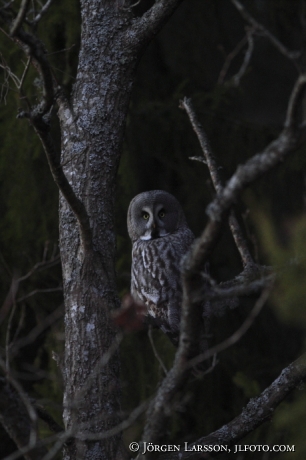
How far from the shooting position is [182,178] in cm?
538

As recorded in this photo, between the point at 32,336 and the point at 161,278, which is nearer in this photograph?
the point at 32,336

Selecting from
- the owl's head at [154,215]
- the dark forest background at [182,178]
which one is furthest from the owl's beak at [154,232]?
the dark forest background at [182,178]

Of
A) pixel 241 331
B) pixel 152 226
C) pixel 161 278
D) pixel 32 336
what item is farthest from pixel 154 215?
pixel 241 331

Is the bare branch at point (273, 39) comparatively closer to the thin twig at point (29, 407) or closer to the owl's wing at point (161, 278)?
the thin twig at point (29, 407)

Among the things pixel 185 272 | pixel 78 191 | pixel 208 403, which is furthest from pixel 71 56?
pixel 185 272

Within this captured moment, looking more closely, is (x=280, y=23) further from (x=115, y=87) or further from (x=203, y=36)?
(x=115, y=87)

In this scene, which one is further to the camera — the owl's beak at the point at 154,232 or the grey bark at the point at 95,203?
the owl's beak at the point at 154,232

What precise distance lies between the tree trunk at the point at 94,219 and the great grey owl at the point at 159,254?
795 millimetres

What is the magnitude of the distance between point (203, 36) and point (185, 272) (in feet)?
14.0

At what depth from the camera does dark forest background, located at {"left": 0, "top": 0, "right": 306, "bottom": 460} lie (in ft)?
15.1

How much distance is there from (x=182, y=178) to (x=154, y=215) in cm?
129

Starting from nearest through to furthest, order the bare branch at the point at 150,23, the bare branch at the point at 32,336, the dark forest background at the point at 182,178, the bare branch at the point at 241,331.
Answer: the bare branch at the point at 241,331 → the bare branch at the point at 32,336 → the bare branch at the point at 150,23 → the dark forest background at the point at 182,178

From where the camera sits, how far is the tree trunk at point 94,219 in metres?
2.69

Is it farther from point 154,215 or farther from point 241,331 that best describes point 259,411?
point 154,215
